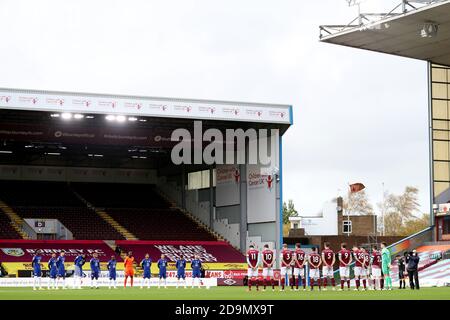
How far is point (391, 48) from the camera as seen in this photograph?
48594mm

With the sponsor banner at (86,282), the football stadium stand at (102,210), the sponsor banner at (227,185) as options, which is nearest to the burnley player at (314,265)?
the sponsor banner at (86,282)

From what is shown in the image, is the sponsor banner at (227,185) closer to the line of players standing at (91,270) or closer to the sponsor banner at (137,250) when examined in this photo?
the sponsor banner at (137,250)

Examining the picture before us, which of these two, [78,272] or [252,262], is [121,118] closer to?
[78,272]

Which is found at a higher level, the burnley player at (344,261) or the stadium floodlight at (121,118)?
the stadium floodlight at (121,118)

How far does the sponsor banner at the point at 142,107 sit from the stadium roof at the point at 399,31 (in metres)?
8.09

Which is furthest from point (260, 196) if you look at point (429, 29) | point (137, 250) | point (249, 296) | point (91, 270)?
point (249, 296)

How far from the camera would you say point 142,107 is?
5075cm

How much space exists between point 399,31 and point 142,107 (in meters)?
14.5

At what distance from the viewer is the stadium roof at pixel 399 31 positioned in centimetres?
4075

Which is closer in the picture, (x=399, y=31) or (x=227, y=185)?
(x=399, y=31)

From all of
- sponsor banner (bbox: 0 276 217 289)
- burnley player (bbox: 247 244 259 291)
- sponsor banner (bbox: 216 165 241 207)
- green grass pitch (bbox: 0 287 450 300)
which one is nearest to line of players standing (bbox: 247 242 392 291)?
burnley player (bbox: 247 244 259 291)
